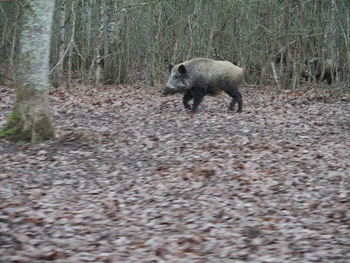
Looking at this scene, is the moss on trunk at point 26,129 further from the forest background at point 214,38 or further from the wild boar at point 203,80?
the forest background at point 214,38

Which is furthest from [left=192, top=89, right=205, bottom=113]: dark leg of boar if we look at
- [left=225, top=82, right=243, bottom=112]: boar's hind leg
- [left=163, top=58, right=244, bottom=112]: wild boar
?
[left=225, top=82, right=243, bottom=112]: boar's hind leg

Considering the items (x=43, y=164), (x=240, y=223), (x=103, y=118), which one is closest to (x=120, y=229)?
(x=240, y=223)

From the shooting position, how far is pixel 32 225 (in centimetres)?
638

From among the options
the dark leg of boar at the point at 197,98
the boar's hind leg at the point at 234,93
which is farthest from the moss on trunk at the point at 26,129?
the boar's hind leg at the point at 234,93

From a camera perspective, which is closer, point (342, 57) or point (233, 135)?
point (233, 135)

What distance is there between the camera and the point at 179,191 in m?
8.12

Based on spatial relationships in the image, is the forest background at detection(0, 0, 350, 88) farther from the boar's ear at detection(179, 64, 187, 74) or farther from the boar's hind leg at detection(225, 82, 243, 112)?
the boar's ear at detection(179, 64, 187, 74)

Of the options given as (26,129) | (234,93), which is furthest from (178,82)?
(26,129)

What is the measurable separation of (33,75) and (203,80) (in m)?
7.03

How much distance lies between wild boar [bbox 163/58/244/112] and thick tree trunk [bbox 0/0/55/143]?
6167mm

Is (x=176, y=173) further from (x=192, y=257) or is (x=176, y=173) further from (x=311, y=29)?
(x=311, y=29)

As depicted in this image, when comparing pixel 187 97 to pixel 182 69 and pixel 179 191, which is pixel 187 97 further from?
pixel 179 191

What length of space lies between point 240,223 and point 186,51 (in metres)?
21.5

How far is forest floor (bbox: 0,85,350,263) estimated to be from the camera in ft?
18.9
